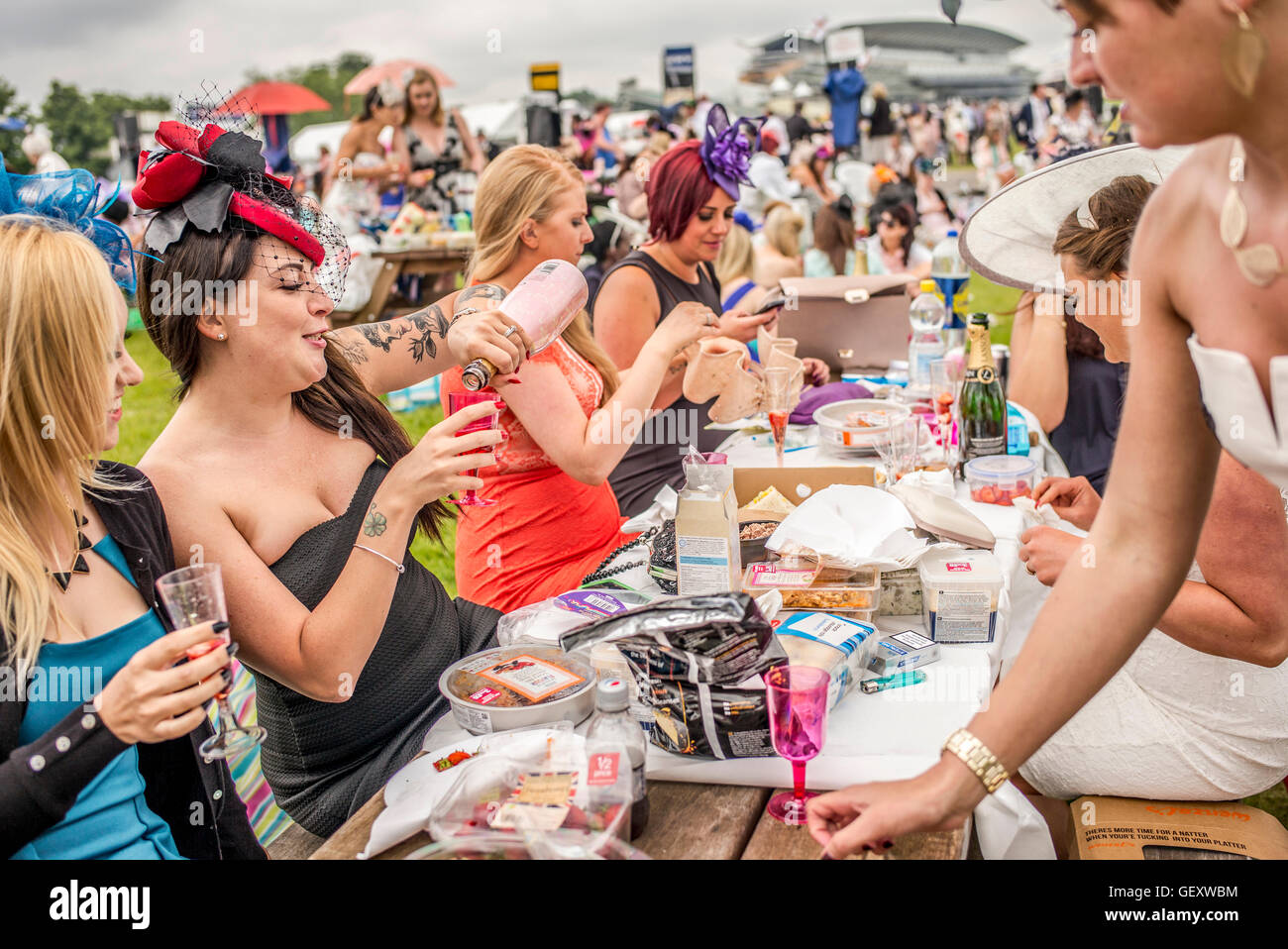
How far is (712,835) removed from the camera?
125 cm

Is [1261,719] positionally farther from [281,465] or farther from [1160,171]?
[281,465]

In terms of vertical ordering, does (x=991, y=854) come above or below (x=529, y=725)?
below

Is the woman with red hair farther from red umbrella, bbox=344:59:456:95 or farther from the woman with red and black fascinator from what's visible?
red umbrella, bbox=344:59:456:95

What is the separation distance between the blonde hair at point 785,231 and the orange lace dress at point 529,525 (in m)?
3.99

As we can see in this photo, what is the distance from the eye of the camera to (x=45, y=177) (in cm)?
146

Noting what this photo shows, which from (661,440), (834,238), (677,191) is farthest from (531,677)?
(834,238)

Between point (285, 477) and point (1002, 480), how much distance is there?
1793 millimetres

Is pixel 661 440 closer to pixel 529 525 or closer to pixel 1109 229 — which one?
pixel 529 525

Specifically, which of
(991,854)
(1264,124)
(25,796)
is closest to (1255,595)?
(991,854)

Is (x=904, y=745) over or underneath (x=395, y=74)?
underneath

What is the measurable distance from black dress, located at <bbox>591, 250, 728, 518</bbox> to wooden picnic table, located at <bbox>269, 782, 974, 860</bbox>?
6.10 ft

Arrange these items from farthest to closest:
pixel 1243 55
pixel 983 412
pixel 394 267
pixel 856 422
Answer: pixel 394 267 → pixel 856 422 → pixel 983 412 → pixel 1243 55

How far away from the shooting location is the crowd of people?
A: 1.03 m
